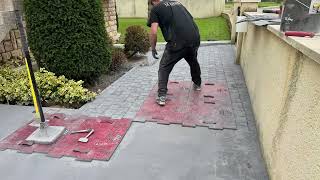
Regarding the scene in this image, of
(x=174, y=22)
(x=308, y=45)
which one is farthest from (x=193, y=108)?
(x=308, y=45)

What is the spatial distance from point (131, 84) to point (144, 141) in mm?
2234

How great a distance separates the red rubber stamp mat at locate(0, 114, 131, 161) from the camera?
3.01m

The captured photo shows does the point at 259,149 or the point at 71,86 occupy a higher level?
the point at 71,86

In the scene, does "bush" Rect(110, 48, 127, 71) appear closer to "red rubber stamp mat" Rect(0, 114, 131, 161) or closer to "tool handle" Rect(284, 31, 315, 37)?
"red rubber stamp mat" Rect(0, 114, 131, 161)

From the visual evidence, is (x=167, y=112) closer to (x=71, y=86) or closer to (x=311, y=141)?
(x=71, y=86)

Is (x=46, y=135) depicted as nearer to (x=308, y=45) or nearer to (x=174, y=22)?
(x=174, y=22)

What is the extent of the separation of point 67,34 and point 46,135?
195cm

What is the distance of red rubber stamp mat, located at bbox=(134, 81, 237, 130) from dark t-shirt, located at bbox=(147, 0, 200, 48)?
91 cm

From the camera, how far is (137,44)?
7188 mm

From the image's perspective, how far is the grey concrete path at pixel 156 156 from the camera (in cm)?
268

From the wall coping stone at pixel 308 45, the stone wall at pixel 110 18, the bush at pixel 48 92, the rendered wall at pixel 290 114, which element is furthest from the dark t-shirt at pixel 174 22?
the stone wall at pixel 110 18

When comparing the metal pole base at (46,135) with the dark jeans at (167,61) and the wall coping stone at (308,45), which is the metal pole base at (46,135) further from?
the wall coping stone at (308,45)

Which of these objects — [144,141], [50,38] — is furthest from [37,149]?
[50,38]

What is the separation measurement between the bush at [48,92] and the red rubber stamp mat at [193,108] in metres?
1.08
